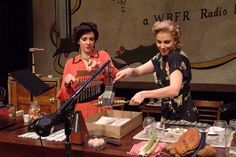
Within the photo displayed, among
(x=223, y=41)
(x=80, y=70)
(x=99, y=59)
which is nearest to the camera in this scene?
(x=80, y=70)

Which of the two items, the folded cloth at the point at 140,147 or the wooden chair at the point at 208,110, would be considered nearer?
the folded cloth at the point at 140,147

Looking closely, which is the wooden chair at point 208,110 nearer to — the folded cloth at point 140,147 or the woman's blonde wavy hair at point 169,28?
the woman's blonde wavy hair at point 169,28

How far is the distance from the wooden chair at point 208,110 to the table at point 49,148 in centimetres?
186

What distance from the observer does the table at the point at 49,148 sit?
180 centimetres

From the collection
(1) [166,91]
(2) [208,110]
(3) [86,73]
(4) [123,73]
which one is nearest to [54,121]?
(1) [166,91]

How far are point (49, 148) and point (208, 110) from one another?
246 cm

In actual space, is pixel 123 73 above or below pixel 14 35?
below

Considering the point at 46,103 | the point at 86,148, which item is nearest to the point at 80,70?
the point at 86,148

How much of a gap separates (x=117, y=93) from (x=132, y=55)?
58 cm

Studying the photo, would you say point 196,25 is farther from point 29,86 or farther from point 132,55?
point 29,86

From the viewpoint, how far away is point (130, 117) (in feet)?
7.68

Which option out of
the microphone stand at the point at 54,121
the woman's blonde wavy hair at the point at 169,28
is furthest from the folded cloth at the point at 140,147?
the woman's blonde wavy hair at the point at 169,28

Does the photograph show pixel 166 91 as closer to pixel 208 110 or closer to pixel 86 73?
pixel 86 73

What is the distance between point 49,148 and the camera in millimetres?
1925
